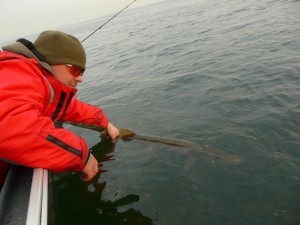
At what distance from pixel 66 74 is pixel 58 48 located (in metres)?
0.36

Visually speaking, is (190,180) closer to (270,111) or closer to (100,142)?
(100,142)

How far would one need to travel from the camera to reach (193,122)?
667 cm

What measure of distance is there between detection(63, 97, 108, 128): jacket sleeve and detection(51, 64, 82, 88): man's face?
1.10 m

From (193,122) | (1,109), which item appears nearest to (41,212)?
(1,109)

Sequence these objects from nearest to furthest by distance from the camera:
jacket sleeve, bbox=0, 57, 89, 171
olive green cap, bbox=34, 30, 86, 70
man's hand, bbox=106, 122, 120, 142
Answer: jacket sleeve, bbox=0, 57, 89, 171, olive green cap, bbox=34, 30, 86, 70, man's hand, bbox=106, 122, 120, 142

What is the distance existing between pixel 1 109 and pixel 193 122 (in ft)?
15.9

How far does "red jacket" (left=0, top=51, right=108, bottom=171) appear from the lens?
243 centimetres

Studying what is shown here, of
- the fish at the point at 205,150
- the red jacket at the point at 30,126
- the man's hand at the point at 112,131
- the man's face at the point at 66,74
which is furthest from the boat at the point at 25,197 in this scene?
the fish at the point at 205,150

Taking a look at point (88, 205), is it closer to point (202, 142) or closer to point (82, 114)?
point (82, 114)

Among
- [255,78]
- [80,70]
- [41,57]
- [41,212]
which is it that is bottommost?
[255,78]

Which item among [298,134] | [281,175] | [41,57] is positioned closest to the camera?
[41,57]

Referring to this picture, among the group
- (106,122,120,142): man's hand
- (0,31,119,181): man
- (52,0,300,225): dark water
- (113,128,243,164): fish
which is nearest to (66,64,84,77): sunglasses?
(0,31,119,181): man

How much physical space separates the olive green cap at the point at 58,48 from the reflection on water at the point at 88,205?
1.98 metres

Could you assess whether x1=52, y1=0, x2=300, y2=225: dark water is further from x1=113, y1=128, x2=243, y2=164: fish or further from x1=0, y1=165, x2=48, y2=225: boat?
x1=0, y1=165, x2=48, y2=225: boat
